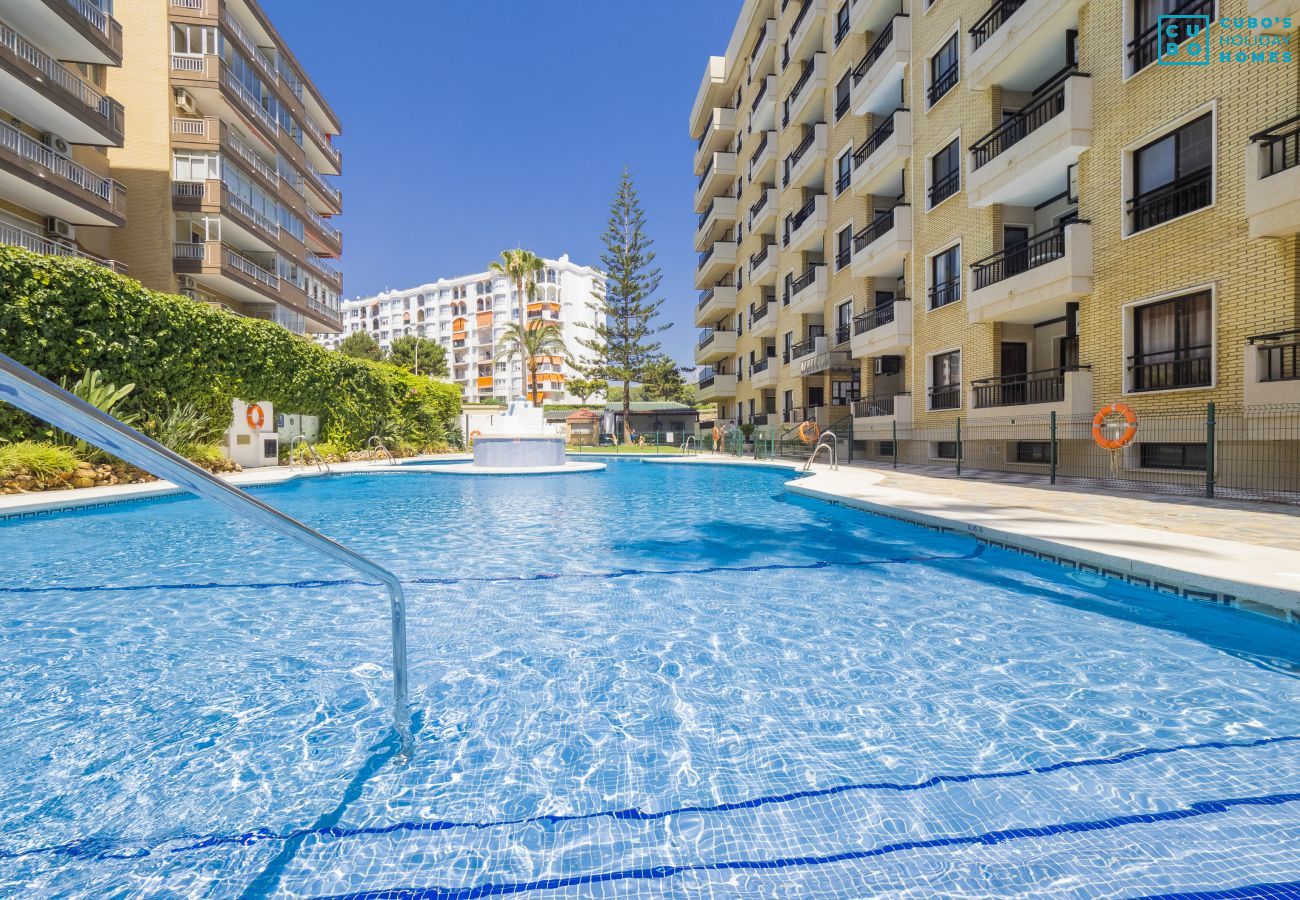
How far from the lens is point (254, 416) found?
19625 mm

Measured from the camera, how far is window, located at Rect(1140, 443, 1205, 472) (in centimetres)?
1203

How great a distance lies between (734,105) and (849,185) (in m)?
20.0

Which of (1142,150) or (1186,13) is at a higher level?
(1186,13)

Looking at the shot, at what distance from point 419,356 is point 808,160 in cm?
5579

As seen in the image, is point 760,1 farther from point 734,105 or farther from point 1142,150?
point 1142,150

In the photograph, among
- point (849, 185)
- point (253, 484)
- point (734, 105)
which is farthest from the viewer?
point (734, 105)

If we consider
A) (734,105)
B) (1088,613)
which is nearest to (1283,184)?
(1088,613)

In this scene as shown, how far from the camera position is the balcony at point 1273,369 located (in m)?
9.91

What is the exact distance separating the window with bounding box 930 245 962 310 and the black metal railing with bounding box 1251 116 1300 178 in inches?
335

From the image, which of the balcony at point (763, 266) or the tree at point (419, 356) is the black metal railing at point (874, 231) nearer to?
the balcony at point (763, 266)

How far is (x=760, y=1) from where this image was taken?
110 feet

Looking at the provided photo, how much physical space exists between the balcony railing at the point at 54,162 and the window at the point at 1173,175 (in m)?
30.3

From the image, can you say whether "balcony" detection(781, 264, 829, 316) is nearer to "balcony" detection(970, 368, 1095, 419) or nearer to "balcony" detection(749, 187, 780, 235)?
"balcony" detection(749, 187, 780, 235)

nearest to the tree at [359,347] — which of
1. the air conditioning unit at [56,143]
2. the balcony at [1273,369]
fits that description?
the air conditioning unit at [56,143]
